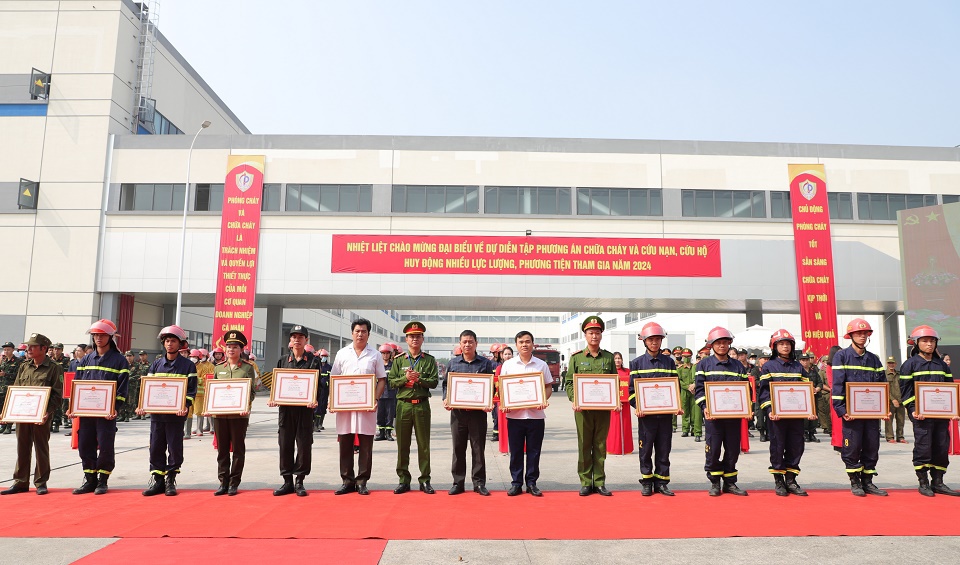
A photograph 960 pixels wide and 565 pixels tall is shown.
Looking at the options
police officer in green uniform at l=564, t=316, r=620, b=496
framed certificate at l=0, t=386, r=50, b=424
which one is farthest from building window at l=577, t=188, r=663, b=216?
framed certificate at l=0, t=386, r=50, b=424

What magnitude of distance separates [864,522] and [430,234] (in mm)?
20929

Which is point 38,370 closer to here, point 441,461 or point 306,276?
point 441,461

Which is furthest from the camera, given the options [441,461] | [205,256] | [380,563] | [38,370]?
[205,256]

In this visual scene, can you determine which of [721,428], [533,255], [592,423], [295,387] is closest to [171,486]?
[295,387]

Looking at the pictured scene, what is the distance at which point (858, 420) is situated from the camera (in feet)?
24.1

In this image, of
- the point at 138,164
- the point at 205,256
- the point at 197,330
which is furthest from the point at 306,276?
the point at 197,330

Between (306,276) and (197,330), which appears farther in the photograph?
A: (197,330)

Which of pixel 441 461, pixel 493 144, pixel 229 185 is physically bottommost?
pixel 441 461

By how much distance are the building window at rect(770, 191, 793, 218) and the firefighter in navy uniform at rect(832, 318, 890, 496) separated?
20.3m

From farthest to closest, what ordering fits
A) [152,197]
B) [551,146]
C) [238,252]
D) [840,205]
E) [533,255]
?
[551,146] → [840,205] → [152,197] → [533,255] → [238,252]

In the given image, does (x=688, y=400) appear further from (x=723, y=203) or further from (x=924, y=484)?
(x=723, y=203)

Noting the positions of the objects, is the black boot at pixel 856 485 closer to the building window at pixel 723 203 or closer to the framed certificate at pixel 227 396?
the framed certificate at pixel 227 396

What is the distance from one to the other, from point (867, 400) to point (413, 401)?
5391mm

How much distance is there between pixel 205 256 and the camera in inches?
987
